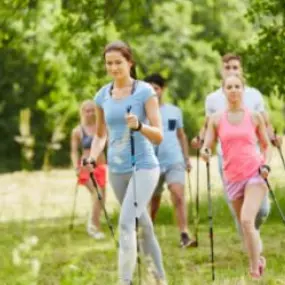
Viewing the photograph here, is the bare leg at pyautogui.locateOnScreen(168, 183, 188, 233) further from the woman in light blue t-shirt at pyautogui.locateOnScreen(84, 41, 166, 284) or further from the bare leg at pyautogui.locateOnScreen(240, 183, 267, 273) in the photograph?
the woman in light blue t-shirt at pyautogui.locateOnScreen(84, 41, 166, 284)

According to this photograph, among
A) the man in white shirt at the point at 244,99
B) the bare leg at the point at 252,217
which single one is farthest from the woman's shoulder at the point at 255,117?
the man in white shirt at the point at 244,99

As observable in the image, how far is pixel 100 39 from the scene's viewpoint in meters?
20.0

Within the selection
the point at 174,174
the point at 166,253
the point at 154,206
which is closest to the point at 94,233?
the point at 154,206

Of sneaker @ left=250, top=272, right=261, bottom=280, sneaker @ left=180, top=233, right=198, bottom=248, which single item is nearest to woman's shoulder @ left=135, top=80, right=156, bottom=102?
sneaker @ left=250, top=272, right=261, bottom=280

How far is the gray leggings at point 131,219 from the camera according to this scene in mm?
8125

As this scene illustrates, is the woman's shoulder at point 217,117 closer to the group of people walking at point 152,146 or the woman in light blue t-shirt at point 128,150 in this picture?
the group of people walking at point 152,146

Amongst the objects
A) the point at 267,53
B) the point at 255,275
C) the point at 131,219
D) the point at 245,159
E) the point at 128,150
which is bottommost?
the point at 255,275

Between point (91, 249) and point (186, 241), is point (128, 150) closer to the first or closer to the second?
point (91, 249)

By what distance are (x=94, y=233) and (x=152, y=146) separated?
6152 mm

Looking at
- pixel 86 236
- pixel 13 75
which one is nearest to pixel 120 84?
pixel 86 236

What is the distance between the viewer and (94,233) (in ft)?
47.4

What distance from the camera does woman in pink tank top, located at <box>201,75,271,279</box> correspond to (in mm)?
9398

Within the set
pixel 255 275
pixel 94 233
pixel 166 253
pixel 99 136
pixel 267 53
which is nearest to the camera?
pixel 99 136

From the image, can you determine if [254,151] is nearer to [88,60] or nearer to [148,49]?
[88,60]
